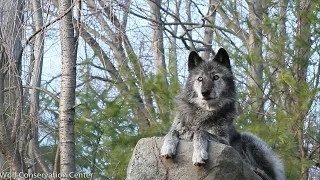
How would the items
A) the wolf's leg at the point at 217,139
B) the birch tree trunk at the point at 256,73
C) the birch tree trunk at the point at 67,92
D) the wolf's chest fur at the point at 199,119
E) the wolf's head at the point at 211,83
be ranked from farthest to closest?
1. the birch tree trunk at the point at 256,73
2. the birch tree trunk at the point at 67,92
3. the wolf's head at the point at 211,83
4. the wolf's chest fur at the point at 199,119
5. the wolf's leg at the point at 217,139

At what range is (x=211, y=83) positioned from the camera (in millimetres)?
6543

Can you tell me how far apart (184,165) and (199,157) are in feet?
0.62

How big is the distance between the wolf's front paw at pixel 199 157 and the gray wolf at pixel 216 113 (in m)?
0.35

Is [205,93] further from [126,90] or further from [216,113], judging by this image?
[126,90]

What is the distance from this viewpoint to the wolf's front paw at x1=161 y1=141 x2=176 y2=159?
5.84m

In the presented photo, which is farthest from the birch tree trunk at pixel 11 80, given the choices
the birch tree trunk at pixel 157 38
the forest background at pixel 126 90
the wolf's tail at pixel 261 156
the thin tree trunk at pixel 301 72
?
the birch tree trunk at pixel 157 38

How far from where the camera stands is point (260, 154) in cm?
684

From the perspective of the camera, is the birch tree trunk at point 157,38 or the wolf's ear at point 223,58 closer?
the wolf's ear at point 223,58

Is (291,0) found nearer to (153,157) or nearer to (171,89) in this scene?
(171,89)

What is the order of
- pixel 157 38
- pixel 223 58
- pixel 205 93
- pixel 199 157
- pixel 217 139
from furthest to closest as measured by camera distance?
pixel 157 38 → pixel 223 58 → pixel 205 93 → pixel 217 139 → pixel 199 157

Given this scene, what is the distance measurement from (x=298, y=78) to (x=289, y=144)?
41.5 inches

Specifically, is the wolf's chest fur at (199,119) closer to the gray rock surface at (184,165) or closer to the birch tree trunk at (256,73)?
the gray rock surface at (184,165)

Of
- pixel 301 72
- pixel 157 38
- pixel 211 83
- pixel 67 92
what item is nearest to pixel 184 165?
pixel 211 83

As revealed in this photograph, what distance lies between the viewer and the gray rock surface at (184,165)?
584cm
